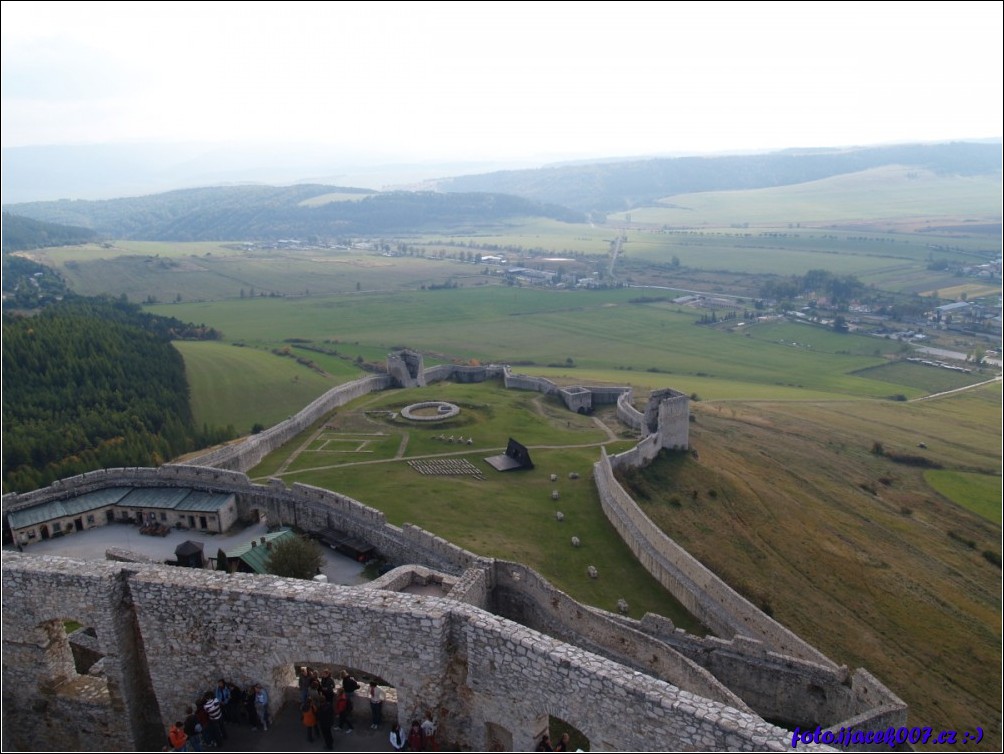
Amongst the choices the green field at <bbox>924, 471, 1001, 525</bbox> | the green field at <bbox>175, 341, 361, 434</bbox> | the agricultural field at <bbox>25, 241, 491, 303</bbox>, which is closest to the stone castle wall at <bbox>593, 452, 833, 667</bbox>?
the green field at <bbox>924, 471, 1001, 525</bbox>

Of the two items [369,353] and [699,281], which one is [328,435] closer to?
[369,353]

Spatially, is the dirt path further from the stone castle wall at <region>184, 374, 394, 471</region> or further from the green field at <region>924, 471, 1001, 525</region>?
the stone castle wall at <region>184, 374, 394, 471</region>

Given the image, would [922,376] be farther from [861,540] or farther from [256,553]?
[256,553]

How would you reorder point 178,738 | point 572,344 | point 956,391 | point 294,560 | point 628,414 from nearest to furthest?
point 178,738, point 294,560, point 628,414, point 956,391, point 572,344

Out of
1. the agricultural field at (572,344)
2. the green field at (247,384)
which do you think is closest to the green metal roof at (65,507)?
the green field at (247,384)

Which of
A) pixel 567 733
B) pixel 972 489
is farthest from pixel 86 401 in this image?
pixel 972 489

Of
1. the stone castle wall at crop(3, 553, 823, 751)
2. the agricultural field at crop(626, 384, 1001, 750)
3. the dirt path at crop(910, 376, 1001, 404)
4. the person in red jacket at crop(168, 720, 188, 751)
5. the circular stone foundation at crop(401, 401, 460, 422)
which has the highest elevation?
the stone castle wall at crop(3, 553, 823, 751)

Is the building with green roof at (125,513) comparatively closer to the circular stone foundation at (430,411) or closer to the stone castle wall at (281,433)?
the stone castle wall at (281,433)

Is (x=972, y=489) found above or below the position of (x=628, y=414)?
below
